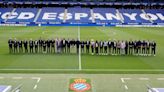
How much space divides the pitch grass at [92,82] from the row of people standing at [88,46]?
393 inches

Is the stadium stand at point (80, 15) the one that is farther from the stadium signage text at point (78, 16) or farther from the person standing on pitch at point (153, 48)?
the person standing on pitch at point (153, 48)

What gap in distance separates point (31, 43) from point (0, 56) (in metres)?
3.43

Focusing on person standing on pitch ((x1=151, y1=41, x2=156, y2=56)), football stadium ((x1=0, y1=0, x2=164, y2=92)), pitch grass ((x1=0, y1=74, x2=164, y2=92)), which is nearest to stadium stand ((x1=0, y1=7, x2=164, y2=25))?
football stadium ((x1=0, y1=0, x2=164, y2=92))

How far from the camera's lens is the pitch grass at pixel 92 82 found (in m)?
21.6

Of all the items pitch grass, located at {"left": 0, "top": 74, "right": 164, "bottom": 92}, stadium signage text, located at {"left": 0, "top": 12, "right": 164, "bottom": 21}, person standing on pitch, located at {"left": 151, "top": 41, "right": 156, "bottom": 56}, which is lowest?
stadium signage text, located at {"left": 0, "top": 12, "right": 164, "bottom": 21}

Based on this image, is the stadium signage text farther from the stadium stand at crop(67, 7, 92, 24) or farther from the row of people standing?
the row of people standing

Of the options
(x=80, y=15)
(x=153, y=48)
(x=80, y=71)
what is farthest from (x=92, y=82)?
(x=80, y=15)

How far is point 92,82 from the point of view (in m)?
23.3

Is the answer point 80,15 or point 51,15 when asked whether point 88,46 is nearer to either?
point 80,15

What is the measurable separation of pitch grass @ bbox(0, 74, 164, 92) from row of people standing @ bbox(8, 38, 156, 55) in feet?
32.7

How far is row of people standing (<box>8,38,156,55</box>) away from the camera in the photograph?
35719 millimetres

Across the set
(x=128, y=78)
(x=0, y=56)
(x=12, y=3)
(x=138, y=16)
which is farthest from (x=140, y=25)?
(x=128, y=78)

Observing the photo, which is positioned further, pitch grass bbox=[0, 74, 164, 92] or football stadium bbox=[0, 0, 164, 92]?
football stadium bbox=[0, 0, 164, 92]

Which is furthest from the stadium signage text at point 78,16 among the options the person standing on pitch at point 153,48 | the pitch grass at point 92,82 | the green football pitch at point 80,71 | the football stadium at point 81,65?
the pitch grass at point 92,82
